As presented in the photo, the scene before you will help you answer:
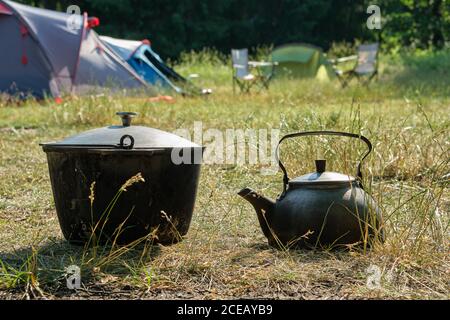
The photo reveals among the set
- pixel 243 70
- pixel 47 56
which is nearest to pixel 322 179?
pixel 47 56

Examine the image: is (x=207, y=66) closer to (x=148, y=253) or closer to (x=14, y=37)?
(x=14, y=37)

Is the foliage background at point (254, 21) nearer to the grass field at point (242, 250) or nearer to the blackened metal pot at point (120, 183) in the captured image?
the grass field at point (242, 250)

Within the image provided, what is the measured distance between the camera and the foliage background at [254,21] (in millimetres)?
29531

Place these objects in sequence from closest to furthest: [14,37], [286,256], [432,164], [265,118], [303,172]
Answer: [286,256] < [303,172] < [432,164] < [265,118] < [14,37]

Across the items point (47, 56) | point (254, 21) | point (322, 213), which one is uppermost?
point (254, 21)

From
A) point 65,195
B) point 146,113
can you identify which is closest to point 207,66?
point 146,113

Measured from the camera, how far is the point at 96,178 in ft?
12.1

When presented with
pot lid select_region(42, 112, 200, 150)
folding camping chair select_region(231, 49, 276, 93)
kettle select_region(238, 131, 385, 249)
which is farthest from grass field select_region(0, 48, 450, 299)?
folding camping chair select_region(231, 49, 276, 93)

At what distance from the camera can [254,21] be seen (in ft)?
103

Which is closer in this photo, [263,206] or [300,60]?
[263,206]

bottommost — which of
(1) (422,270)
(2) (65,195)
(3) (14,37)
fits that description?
(1) (422,270)

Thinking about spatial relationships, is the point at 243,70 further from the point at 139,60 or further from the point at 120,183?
the point at 120,183

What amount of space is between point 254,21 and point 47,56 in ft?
64.5

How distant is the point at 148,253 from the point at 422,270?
1.17 metres
